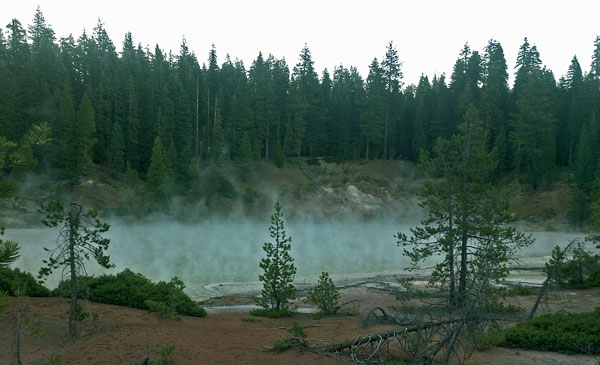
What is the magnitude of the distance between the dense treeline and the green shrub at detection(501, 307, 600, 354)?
3992 cm

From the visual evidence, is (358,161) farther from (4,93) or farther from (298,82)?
(4,93)

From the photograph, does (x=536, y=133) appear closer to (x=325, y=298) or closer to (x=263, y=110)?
(x=263, y=110)

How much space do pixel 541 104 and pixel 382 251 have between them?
3370cm

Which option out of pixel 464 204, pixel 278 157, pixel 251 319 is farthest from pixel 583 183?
pixel 251 319

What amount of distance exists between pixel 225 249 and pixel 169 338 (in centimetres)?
2496

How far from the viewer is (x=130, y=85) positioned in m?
58.9

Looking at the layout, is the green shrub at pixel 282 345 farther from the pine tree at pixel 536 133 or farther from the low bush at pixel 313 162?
the low bush at pixel 313 162

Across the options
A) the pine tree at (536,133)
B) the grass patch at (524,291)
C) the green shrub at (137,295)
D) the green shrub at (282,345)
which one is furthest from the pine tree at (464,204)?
the pine tree at (536,133)

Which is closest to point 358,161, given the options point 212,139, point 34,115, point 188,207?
point 212,139

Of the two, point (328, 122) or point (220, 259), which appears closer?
point (220, 259)

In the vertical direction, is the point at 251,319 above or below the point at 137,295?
below

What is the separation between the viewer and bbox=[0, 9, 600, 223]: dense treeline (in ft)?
161

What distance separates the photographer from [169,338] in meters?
10.8

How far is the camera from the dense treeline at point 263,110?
161 ft
